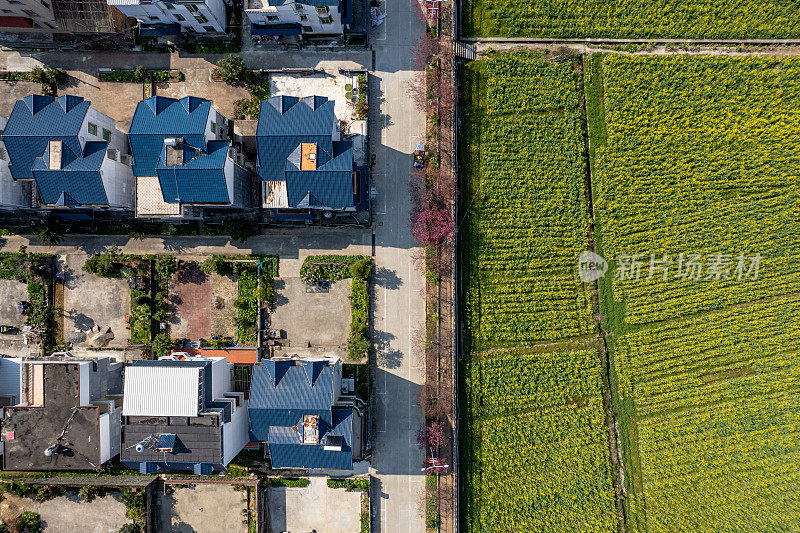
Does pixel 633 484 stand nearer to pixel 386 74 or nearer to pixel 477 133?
pixel 477 133

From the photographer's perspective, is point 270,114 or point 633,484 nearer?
→ point 270,114

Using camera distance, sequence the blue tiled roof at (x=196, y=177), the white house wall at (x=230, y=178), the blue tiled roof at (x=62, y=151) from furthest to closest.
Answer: the white house wall at (x=230, y=178), the blue tiled roof at (x=62, y=151), the blue tiled roof at (x=196, y=177)

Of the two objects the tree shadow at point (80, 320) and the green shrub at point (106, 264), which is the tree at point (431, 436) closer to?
the green shrub at point (106, 264)

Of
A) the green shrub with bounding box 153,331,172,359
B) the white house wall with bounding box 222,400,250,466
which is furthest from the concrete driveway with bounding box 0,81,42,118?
the white house wall with bounding box 222,400,250,466

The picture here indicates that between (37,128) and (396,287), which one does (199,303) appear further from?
(37,128)

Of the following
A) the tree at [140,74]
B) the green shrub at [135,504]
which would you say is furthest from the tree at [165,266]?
the green shrub at [135,504]

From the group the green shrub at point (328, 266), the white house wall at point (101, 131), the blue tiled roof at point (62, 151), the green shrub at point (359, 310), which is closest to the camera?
the blue tiled roof at point (62, 151)

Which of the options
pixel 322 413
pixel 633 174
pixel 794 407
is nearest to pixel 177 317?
pixel 322 413
